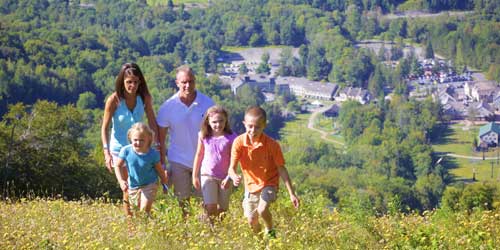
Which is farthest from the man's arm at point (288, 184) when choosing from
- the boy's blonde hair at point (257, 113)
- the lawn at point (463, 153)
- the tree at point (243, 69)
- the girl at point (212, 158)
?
A: the tree at point (243, 69)

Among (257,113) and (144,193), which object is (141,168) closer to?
(144,193)

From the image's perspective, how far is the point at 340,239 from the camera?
5.17 m

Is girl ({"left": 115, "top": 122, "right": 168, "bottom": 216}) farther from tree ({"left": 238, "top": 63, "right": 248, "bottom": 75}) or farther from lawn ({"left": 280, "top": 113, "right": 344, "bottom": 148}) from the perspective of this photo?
tree ({"left": 238, "top": 63, "right": 248, "bottom": 75})

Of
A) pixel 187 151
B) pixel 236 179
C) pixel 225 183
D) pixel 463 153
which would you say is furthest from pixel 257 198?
pixel 463 153

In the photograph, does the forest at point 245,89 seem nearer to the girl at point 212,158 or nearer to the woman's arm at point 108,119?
the woman's arm at point 108,119

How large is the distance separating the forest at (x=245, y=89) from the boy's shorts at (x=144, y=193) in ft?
29.5

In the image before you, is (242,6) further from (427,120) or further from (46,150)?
(46,150)

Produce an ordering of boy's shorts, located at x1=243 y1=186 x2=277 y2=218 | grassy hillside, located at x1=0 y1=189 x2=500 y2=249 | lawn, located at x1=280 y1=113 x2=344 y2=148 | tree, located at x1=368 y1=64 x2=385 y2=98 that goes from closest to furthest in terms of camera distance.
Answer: grassy hillside, located at x1=0 y1=189 x2=500 y2=249
boy's shorts, located at x1=243 y1=186 x2=277 y2=218
lawn, located at x1=280 y1=113 x2=344 y2=148
tree, located at x1=368 y1=64 x2=385 y2=98

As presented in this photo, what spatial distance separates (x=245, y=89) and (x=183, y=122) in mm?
62793

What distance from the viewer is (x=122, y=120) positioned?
5770 millimetres

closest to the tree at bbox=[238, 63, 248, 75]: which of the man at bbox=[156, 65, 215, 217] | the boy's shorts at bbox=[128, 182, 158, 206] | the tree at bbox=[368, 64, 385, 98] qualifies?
the tree at bbox=[368, 64, 385, 98]

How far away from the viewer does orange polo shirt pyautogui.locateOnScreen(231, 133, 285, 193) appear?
5.25 m

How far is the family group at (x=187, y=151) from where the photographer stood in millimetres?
5262

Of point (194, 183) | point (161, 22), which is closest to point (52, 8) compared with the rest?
point (161, 22)
